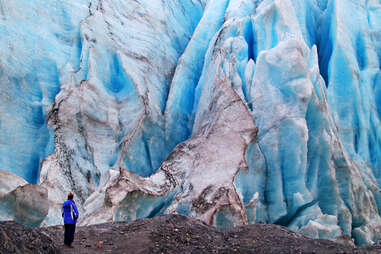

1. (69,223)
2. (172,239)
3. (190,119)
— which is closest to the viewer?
(69,223)

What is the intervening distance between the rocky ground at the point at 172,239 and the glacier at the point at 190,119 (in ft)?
5.27

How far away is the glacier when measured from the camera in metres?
8.51

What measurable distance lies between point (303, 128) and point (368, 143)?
3.50 meters

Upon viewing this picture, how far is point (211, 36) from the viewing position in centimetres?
1430

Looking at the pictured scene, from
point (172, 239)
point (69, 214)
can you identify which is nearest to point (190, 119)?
point (172, 239)

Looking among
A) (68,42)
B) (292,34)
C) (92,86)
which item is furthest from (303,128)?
(68,42)

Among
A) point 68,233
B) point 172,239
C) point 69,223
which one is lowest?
point 172,239

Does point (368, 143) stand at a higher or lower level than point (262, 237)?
lower

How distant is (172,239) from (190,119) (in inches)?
275

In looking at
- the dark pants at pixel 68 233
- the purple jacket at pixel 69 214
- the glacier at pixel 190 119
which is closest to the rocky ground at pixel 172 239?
the dark pants at pixel 68 233

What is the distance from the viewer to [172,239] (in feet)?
17.7

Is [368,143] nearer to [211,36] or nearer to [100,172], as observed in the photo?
[211,36]

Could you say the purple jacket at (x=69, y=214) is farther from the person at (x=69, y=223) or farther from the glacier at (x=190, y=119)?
the glacier at (x=190, y=119)

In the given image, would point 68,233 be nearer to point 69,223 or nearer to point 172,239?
point 69,223
